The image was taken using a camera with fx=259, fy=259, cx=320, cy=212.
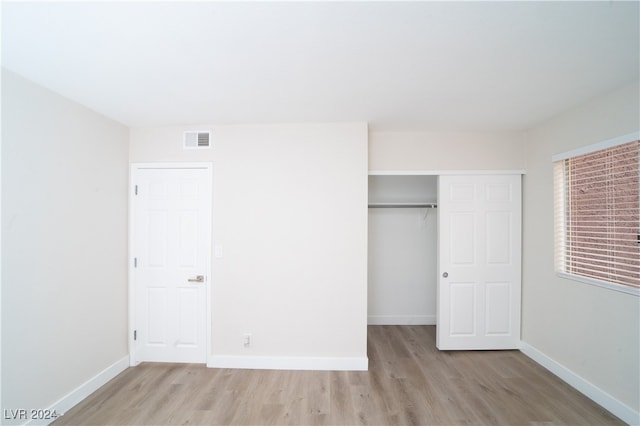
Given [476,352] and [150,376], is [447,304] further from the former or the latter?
[150,376]

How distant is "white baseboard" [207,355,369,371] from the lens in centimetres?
271

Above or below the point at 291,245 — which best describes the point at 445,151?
above

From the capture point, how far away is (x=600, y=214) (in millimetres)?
2291

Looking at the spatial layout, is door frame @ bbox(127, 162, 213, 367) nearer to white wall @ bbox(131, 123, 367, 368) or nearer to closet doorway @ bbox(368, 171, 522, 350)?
white wall @ bbox(131, 123, 367, 368)

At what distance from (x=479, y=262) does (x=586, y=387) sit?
4.39 feet

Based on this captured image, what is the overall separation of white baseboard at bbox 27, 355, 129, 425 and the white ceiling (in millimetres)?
2503

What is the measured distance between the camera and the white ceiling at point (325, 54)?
51.1 inches

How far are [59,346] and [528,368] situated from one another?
439cm

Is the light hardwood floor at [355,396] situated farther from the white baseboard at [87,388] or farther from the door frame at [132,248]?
the door frame at [132,248]

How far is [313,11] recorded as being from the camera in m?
1.28

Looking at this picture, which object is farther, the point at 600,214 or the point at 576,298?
the point at 576,298

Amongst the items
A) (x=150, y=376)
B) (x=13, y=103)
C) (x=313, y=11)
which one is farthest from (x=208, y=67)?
(x=150, y=376)

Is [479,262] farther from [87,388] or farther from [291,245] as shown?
[87,388]

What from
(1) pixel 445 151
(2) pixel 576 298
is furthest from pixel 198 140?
(2) pixel 576 298
